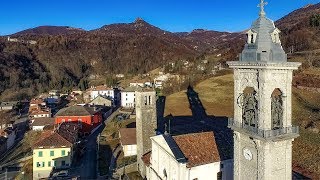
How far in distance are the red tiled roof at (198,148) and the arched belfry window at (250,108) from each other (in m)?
7.63

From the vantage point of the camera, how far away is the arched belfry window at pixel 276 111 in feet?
61.4

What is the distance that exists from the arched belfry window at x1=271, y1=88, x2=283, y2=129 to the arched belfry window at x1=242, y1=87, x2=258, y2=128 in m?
0.85

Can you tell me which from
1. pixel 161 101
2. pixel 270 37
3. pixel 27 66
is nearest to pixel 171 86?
pixel 161 101

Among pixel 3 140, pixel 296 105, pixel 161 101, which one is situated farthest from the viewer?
pixel 161 101

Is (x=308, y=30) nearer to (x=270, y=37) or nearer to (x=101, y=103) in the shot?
(x=101, y=103)

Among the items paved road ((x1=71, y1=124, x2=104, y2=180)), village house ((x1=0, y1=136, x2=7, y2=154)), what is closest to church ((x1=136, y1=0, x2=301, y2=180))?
paved road ((x1=71, y1=124, x2=104, y2=180))

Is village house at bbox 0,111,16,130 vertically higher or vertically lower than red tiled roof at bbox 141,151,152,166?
lower

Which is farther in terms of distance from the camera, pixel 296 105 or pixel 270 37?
pixel 296 105

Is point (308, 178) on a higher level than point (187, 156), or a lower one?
lower

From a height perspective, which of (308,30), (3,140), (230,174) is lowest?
(3,140)

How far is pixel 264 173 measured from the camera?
18172 mm

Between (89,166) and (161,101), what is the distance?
32.6 metres

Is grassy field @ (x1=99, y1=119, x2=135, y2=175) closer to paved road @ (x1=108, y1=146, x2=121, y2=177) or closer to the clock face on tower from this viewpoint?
paved road @ (x1=108, y1=146, x2=121, y2=177)

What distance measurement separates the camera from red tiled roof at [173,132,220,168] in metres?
26.4
